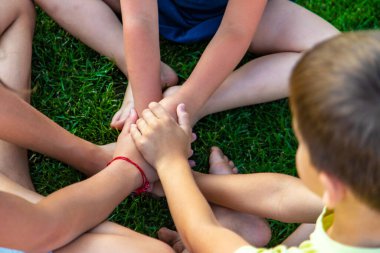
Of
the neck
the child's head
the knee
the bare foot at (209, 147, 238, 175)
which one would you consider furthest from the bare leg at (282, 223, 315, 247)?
the knee

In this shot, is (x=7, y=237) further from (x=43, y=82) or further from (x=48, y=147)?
(x=43, y=82)

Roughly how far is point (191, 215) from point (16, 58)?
64 cm

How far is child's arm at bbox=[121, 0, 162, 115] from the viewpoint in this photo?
4.66 ft

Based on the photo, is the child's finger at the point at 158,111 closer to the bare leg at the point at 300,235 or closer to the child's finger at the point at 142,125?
the child's finger at the point at 142,125

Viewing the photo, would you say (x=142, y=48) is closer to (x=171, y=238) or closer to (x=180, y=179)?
(x=180, y=179)

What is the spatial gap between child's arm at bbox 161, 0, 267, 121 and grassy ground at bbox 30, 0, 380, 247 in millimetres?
191

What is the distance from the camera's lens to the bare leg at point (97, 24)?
5.40 ft

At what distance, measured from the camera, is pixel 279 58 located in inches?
64.0

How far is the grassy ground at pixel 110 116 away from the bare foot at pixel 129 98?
0.06m

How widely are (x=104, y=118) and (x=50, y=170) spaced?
8.1 inches

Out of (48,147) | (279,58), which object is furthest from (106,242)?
(279,58)

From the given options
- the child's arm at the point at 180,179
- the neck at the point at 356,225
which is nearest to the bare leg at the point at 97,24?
the child's arm at the point at 180,179

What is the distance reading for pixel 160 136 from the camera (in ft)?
4.68

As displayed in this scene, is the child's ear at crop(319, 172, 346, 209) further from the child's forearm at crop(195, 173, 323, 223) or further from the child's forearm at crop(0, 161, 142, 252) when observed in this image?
the child's forearm at crop(0, 161, 142, 252)
